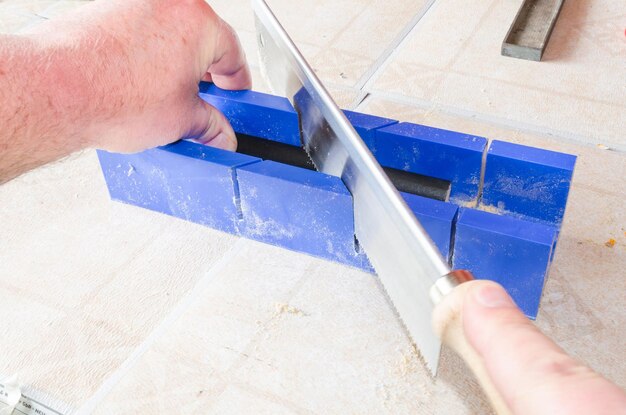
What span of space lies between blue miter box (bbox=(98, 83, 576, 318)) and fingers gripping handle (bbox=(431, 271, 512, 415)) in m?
0.30

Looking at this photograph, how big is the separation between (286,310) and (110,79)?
43 centimetres

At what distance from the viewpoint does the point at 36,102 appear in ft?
2.86

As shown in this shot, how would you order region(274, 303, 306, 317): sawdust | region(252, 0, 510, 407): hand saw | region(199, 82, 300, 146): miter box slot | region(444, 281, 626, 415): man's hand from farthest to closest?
region(199, 82, 300, 146): miter box slot < region(274, 303, 306, 317): sawdust < region(252, 0, 510, 407): hand saw < region(444, 281, 626, 415): man's hand

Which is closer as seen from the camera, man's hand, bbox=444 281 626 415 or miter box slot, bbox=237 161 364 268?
man's hand, bbox=444 281 626 415

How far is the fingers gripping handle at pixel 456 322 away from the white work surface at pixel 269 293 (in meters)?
0.31

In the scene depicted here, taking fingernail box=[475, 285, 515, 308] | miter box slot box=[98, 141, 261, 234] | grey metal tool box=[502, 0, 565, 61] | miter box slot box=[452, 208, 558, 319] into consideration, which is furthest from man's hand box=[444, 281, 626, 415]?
grey metal tool box=[502, 0, 565, 61]

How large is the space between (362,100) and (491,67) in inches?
13.0

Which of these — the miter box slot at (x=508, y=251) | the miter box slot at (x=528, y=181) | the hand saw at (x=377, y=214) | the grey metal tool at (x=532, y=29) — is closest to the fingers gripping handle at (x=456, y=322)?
the hand saw at (x=377, y=214)

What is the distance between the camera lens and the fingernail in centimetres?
52

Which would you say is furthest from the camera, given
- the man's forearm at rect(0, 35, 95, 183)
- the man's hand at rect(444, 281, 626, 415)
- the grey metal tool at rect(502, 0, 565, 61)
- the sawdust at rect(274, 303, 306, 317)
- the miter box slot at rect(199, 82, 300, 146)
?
the grey metal tool at rect(502, 0, 565, 61)

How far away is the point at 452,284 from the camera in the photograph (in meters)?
0.59

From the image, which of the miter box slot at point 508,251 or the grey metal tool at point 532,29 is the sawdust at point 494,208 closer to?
the miter box slot at point 508,251

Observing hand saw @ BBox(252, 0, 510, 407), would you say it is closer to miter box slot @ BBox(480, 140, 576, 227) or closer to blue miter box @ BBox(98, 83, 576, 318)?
blue miter box @ BBox(98, 83, 576, 318)

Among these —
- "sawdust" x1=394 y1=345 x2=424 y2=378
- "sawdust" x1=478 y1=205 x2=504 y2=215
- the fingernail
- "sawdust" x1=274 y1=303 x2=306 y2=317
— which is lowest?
"sawdust" x1=394 y1=345 x2=424 y2=378
